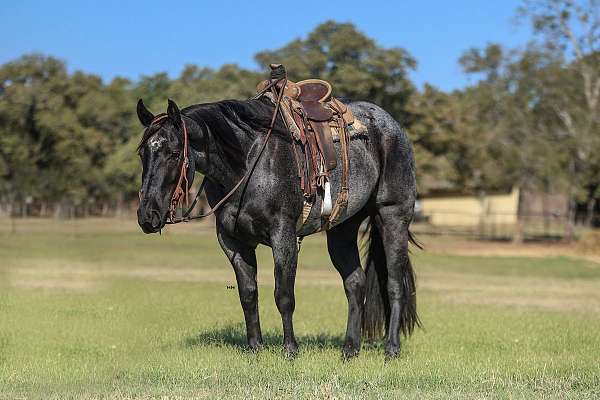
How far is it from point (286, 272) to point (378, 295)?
194 cm

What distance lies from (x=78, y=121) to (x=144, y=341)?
59.5 metres

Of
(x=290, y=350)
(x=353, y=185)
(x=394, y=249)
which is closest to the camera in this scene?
(x=290, y=350)

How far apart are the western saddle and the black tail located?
1.22 m

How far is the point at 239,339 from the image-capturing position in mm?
9453

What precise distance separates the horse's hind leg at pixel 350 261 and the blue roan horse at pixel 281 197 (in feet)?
0.04

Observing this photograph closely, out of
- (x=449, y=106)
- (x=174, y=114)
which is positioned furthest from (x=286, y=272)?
(x=449, y=106)

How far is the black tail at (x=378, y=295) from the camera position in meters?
8.93

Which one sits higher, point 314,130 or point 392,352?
point 314,130

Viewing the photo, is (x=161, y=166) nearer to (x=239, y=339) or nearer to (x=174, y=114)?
(x=174, y=114)

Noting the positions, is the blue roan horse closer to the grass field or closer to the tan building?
the grass field

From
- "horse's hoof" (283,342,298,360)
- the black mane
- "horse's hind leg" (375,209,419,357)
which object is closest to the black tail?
"horse's hind leg" (375,209,419,357)

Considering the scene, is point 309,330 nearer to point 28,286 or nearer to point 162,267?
point 28,286

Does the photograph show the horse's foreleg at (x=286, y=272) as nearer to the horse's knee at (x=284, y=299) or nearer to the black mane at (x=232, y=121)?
the horse's knee at (x=284, y=299)

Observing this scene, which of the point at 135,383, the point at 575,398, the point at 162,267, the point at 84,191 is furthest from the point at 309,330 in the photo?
the point at 84,191
